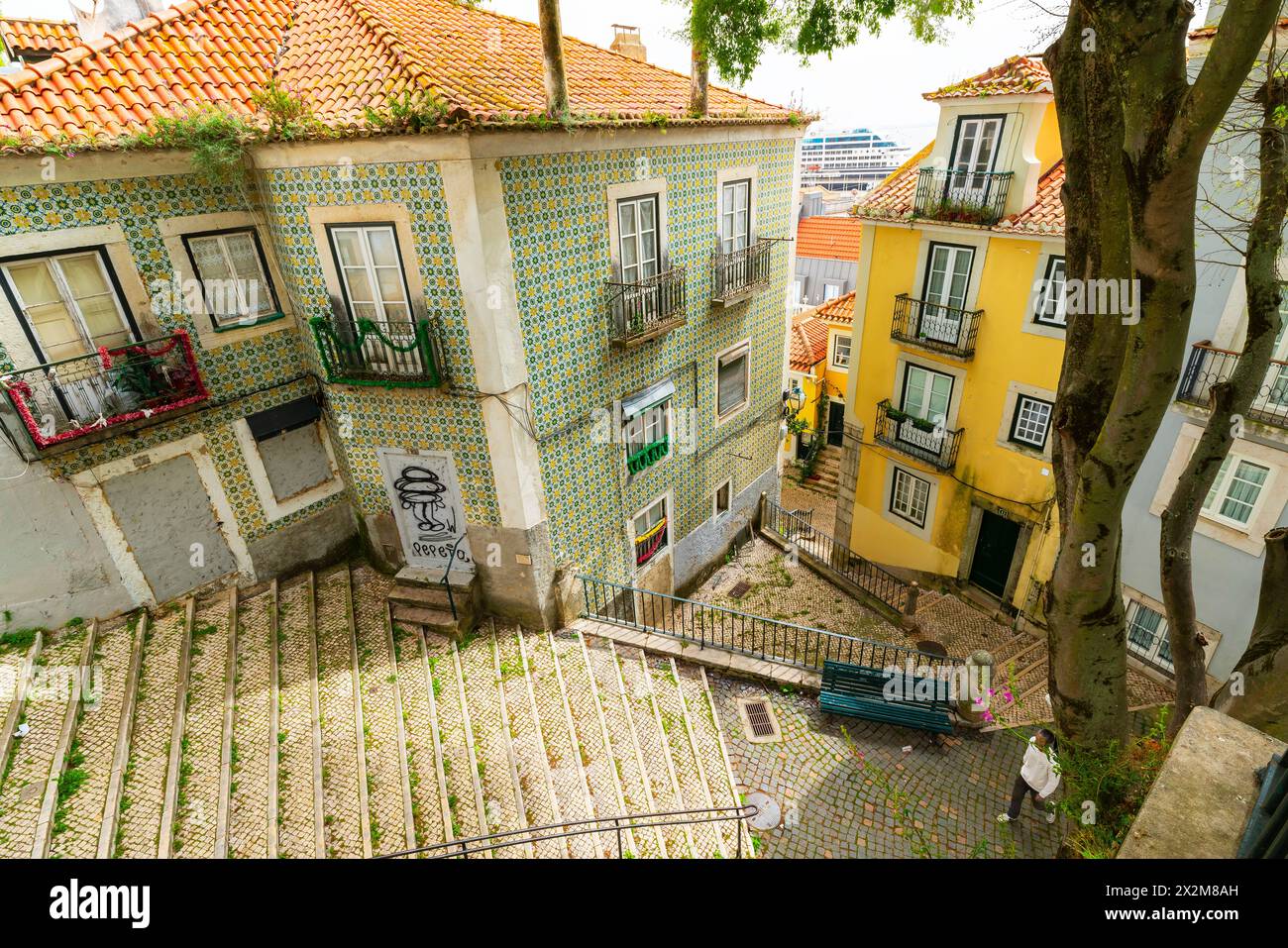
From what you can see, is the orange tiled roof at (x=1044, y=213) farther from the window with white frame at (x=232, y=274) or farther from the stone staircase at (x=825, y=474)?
the window with white frame at (x=232, y=274)

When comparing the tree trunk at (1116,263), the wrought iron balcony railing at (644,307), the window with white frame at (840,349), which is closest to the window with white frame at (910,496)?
the wrought iron balcony railing at (644,307)

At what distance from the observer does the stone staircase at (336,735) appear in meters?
6.79

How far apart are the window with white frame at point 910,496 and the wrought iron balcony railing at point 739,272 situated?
256 inches

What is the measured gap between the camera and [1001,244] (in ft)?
39.2

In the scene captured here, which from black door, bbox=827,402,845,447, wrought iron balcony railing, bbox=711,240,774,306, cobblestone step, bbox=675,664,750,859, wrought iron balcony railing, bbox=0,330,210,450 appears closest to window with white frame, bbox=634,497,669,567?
cobblestone step, bbox=675,664,750,859

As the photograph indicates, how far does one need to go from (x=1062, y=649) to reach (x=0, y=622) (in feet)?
41.2

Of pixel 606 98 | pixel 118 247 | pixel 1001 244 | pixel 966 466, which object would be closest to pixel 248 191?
pixel 118 247

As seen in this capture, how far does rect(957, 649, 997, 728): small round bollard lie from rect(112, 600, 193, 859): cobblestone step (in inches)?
417

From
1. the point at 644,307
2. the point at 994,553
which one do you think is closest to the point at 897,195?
the point at 644,307

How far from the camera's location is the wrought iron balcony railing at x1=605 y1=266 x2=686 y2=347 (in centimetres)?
961

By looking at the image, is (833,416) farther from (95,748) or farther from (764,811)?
(95,748)

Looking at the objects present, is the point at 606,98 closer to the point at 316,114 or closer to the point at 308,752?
the point at 316,114

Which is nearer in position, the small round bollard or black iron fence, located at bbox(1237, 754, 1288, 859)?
black iron fence, located at bbox(1237, 754, 1288, 859)

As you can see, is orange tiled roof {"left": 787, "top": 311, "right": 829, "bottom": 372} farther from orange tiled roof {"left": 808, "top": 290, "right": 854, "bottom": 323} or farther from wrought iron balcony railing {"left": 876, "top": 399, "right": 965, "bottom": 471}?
wrought iron balcony railing {"left": 876, "top": 399, "right": 965, "bottom": 471}
